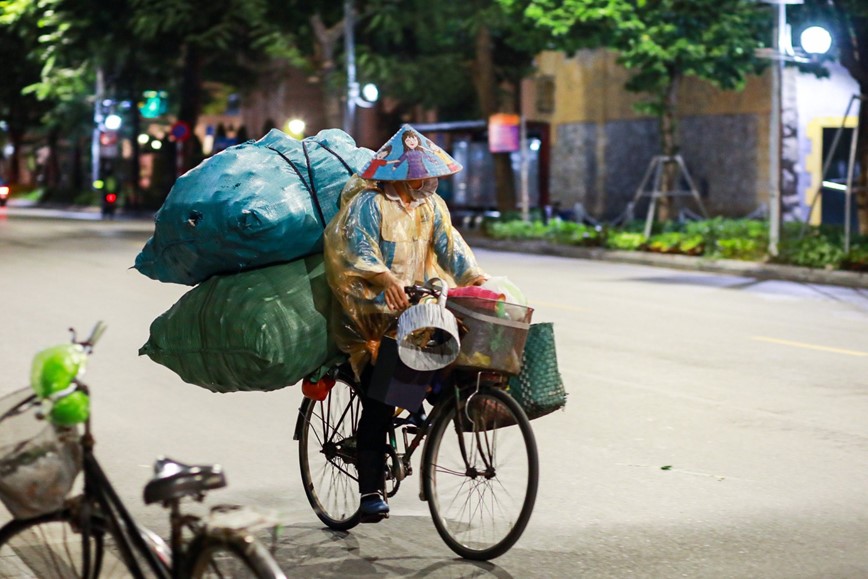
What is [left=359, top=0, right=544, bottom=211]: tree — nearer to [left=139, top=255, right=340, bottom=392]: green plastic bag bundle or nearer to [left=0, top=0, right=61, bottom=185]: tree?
[left=0, top=0, right=61, bottom=185]: tree

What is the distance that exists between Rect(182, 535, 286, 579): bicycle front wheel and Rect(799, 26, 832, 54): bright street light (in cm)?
1751

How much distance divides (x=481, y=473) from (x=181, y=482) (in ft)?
7.36

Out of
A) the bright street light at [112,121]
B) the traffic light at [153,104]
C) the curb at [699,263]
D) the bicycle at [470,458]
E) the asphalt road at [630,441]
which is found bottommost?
the curb at [699,263]

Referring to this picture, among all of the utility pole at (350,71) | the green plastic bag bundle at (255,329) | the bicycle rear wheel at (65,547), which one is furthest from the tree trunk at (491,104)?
the bicycle rear wheel at (65,547)

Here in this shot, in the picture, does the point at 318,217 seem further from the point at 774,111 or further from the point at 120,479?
the point at 774,111

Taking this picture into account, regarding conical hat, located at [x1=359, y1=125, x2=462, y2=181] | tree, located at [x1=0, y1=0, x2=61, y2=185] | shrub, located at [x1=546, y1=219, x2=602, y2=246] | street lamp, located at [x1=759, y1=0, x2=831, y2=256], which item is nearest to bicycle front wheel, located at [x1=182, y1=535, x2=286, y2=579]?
conical hat, located at [x1=359, y1=125, x2=462, y2=181]

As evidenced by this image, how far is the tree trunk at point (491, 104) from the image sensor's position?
3519 centimetres

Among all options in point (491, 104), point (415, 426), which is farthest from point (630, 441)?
point (491, 104)

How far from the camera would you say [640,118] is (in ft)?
121

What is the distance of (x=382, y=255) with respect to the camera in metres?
6.09

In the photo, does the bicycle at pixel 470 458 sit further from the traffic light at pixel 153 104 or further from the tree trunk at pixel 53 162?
the tree trunk at pixel 53 162

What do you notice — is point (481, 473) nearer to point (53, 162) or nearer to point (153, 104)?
point (153, 104)

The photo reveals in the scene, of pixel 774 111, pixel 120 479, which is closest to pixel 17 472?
pixel 120 479

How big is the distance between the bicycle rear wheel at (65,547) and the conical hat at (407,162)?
217 cm
